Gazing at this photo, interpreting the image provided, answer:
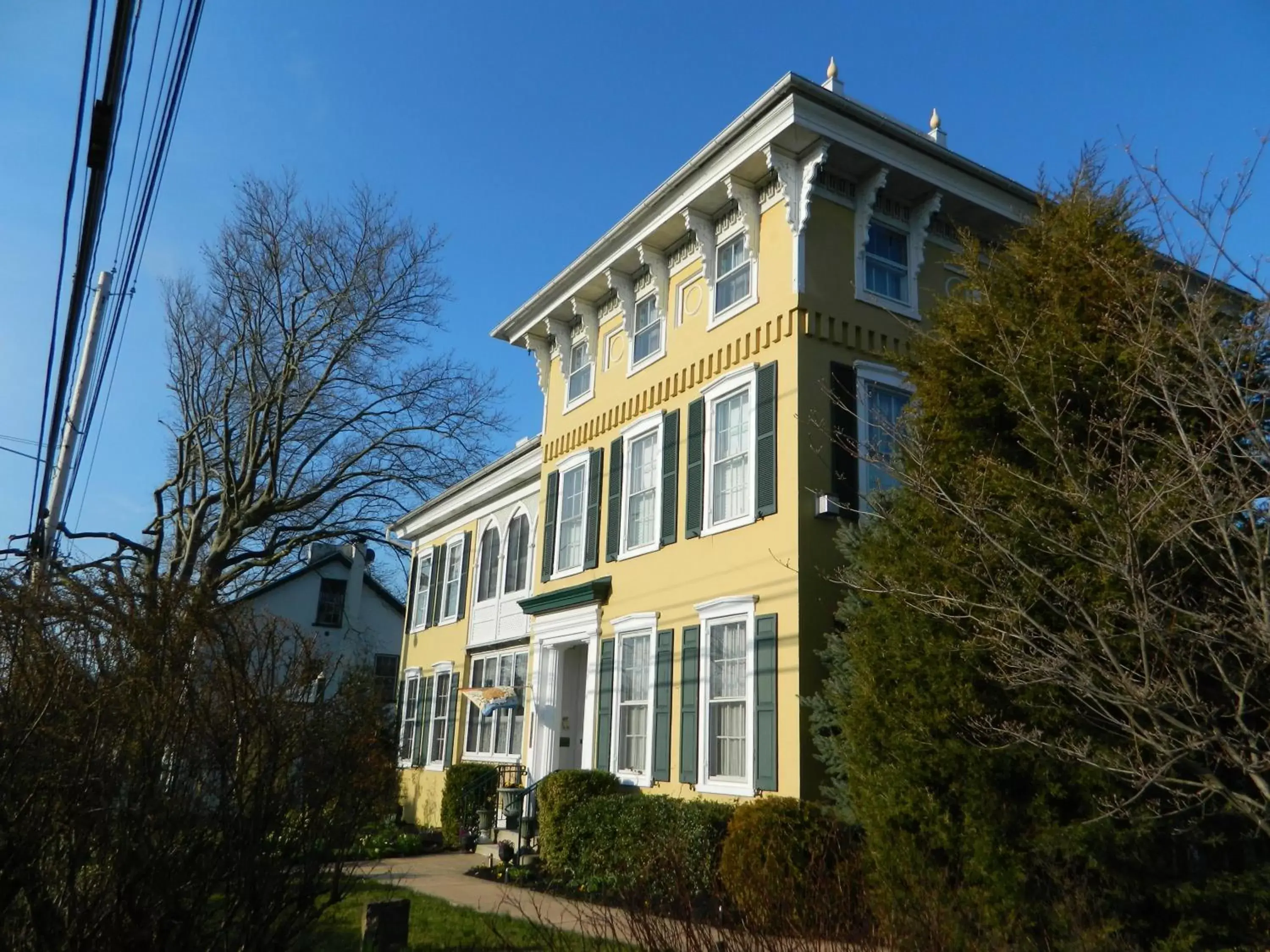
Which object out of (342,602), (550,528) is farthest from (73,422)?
(342,602)

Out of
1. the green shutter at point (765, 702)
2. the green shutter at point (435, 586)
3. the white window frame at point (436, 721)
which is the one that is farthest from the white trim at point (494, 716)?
the green shutter at point (765, 702)

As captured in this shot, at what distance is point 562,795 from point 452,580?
396 inches

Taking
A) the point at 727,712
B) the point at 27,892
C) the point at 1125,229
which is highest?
the point at 1125,229

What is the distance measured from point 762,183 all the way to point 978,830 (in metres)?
8.97

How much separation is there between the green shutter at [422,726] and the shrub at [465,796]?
413 centimetres

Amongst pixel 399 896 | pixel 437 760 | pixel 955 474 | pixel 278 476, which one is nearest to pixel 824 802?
pixel 955 474

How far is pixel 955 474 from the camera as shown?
8078 millimetres

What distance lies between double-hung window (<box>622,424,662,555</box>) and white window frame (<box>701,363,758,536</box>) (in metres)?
1.09

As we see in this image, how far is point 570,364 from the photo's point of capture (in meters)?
18.0

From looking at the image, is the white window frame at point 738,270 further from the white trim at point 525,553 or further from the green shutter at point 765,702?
the white trim at point 525,553

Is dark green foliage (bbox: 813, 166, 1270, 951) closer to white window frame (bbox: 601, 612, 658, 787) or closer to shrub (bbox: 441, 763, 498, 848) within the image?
white window frame (bbox: 601, 612, 658, 787)

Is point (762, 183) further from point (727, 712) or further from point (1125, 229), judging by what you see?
point (727, 712)

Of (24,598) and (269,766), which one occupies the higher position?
(24,598)

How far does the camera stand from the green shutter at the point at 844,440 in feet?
39.3
